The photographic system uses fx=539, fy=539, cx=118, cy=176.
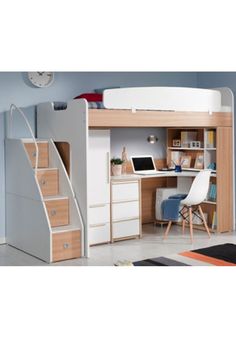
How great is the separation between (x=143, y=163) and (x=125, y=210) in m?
1.03

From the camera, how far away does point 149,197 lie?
7000 mm

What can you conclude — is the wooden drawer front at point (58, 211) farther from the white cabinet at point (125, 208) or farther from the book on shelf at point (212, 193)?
the book on shelf at point (212, 193)

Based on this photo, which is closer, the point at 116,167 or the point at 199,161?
the point at 116,167

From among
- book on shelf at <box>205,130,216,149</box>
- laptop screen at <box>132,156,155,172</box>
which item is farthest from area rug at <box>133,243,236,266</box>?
laptop screen at <box>132,156,155,172</box>

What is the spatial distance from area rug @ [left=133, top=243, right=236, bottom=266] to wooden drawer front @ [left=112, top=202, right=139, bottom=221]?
47.6 inches

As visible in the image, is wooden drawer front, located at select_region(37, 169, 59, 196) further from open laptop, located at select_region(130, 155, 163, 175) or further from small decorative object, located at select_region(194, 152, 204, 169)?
small decorative object, located at select_region(194, 152, 204, 169)

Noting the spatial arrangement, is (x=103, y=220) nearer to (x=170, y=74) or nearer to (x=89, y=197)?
(x=89, y=197)

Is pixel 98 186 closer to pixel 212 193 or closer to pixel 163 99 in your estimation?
pixel 163 99

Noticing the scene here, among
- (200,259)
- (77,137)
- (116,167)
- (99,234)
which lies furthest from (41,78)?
(200,259)

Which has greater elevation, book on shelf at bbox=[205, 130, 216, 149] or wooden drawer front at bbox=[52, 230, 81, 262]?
book on shelf at bbox=[205, 130, 216, 149]

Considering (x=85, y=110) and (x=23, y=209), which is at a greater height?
(x=85, y=110)

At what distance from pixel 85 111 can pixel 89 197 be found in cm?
101

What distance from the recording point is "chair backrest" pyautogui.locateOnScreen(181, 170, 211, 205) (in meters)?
5.75

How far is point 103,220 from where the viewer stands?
5684 mm
